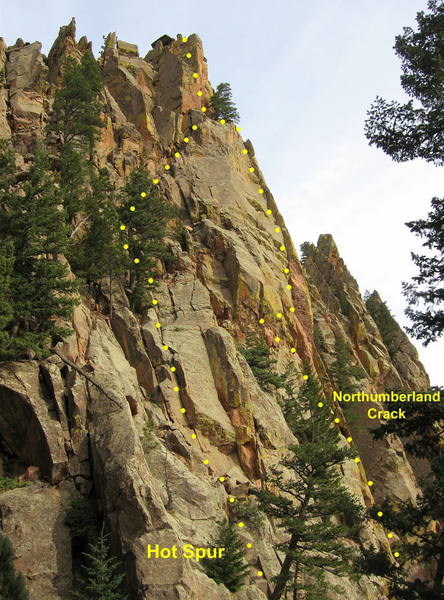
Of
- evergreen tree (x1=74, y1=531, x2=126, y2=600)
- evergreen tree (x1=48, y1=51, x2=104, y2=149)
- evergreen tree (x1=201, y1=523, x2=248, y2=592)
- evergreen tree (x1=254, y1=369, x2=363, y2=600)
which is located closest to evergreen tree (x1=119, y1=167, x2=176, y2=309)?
evergreen tree (x1=48, y1=51, x2=104, y2=149)

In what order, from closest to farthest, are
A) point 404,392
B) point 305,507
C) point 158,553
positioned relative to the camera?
point 404,392, point 158,553, point 305,507

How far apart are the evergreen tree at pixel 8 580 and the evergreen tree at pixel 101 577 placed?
218cm

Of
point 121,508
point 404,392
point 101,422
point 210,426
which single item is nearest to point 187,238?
point 210,426

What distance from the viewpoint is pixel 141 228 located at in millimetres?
32594

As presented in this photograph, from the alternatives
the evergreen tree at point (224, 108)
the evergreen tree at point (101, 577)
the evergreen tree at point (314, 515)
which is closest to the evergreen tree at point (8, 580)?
the evergreen tree at point (101, 577)

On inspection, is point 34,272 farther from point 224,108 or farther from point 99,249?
point 224,108

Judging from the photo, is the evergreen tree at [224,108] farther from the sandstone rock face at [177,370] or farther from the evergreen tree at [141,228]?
the evergreen tree at [141,228]

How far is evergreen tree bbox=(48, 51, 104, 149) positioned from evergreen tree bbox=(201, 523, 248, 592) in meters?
27.8

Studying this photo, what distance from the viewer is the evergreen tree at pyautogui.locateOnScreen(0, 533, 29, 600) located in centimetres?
1304

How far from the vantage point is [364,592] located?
2425 cm

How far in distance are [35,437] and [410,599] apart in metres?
13.5

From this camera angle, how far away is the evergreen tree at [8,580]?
42.8 ft

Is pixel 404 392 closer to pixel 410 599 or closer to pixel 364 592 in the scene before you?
pixel 410 599

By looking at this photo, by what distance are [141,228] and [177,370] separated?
421 inches
